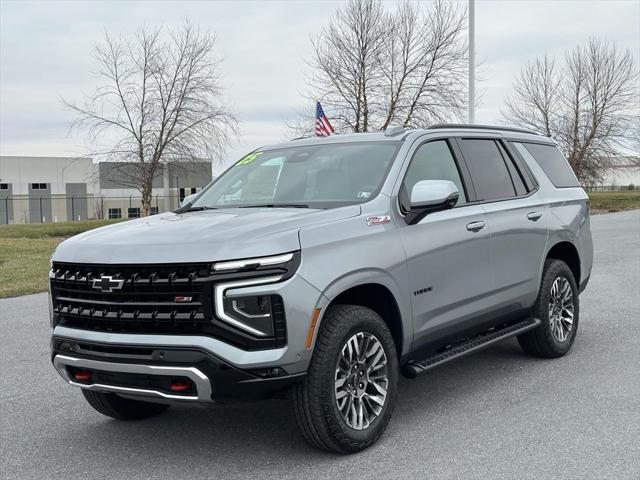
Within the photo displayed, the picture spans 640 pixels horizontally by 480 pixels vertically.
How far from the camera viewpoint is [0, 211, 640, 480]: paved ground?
4273mm

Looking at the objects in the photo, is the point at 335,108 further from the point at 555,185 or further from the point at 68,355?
the point at 68,355

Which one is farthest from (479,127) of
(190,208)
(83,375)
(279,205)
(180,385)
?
(83,375)

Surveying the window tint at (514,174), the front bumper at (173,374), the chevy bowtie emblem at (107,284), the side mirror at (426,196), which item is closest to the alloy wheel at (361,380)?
the front bumper at (173,374)

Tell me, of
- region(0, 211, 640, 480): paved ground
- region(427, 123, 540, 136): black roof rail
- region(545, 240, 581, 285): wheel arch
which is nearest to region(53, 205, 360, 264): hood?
region(0, 211, 640, 480): paved ground

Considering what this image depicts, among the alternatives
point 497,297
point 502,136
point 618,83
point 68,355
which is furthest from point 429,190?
point 618,83

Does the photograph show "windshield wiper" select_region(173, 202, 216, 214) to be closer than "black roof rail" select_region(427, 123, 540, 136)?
Yes

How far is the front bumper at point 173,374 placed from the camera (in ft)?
13.0

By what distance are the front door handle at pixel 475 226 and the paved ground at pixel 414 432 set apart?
1212 millimetres

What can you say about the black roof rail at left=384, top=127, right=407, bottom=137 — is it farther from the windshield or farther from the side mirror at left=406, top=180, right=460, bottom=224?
the side mirror at left=406, top=180, right=460, bottom=224

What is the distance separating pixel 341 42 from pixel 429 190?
2427 cm

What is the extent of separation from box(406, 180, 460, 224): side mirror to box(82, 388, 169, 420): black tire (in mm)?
2215

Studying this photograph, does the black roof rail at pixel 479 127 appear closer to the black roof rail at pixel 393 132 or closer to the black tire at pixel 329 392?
the black roof rail at pixel 393 132

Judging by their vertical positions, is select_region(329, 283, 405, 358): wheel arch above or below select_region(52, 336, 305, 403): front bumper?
above

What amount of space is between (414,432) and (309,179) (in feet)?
6.02
